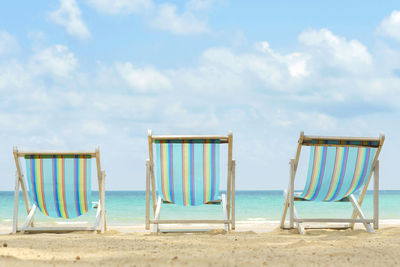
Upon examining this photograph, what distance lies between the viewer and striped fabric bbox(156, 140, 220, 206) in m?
5.00

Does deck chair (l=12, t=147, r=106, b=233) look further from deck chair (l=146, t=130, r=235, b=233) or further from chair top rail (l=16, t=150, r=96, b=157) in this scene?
deck chair (l=146, t=130, r=235, b=233)

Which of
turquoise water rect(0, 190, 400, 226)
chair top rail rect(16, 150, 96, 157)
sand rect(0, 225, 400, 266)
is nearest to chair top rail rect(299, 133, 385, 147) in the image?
sand rect(0, 225, 400, 266)

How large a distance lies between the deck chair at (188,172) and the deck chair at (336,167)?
0.66 meters

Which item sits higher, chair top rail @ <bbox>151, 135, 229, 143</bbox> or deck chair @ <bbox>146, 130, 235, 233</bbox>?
chair top rail @ <bbox>151, 135, 229, 143</bbox>

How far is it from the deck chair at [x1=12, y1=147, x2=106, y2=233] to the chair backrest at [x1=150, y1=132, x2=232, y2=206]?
2.09 feet

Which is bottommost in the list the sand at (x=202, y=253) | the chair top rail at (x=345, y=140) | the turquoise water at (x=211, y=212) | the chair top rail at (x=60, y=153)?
the turquoise water at (x=211, y=212)

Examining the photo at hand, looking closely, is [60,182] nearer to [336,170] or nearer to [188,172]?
[188,172]

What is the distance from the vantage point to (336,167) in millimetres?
4934

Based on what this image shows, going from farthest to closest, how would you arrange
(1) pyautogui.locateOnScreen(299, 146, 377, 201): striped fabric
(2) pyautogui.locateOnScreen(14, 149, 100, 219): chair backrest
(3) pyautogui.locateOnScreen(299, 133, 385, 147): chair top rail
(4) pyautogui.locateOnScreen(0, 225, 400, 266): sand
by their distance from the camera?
1. (2) pyautogui.locateOnScreen(14, 149, 100, 219): chair backrest
2. (1) pyautogui.locateOnScreen(299, 146, 377, 201): striped fabric
3. (3) pyautogui.locateOnScreen(299, 133, 385, 147): chair top rail
4. (4) pyautogui.locateOnScreen(0, 225, 400, 266): sand

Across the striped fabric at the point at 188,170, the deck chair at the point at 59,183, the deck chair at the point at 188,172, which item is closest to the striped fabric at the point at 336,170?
the deck chair at the point at 188,172

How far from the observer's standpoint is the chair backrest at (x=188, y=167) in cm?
498

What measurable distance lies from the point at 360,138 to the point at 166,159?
1792 millimetres

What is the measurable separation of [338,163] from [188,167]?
140 cm

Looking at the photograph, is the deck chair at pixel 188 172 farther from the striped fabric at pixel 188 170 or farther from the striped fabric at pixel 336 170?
the striped fabric at pixel 336 170
